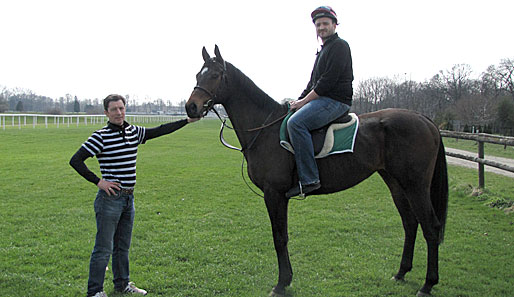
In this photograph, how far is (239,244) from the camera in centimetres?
583

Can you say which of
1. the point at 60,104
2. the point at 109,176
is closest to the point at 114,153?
the point at 109,176

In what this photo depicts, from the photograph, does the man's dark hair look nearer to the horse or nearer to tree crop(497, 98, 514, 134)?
the horse

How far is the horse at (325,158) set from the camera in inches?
161

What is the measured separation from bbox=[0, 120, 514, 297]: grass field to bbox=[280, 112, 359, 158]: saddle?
1.75m

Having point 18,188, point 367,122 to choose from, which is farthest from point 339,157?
point 18,188

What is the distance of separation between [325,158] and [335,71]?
1019 millimetres

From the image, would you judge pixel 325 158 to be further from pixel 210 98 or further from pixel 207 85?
pixel 207 85

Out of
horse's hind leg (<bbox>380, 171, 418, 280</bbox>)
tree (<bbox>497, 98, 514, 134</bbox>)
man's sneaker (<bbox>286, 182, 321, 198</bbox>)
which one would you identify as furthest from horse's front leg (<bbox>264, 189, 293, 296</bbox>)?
tree (<bbox>497, 98, 514, 134</bbox>)

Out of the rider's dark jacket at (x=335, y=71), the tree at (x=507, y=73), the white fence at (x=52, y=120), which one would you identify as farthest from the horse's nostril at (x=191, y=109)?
the tree at (x=507, y=73)

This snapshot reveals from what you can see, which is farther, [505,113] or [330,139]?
[505,113]

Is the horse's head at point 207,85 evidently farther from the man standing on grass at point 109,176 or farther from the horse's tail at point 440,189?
the horse's tail at point 440,189

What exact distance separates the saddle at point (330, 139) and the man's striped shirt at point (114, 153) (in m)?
1.77

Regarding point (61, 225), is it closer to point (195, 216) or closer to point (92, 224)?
point (92, 224)

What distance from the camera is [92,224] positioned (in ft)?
22.2
